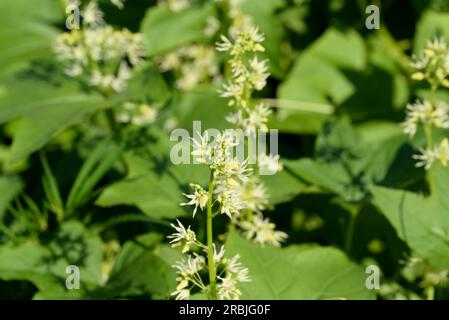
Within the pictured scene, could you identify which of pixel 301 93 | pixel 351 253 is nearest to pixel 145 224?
pixel 351 253

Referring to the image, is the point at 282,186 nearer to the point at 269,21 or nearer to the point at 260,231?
the point at 260,231

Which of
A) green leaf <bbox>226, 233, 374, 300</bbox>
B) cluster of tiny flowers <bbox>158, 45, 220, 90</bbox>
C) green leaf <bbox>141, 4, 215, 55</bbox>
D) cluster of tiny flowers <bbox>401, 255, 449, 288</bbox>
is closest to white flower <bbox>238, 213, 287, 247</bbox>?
green leaf <bbox>226, 233, 374, 300</bbox>

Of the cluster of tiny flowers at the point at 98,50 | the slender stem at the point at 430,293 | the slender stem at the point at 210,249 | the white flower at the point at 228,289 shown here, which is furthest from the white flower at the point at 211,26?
the white flower at the point at 228,289

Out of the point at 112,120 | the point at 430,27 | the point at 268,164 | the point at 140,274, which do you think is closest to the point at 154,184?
the point at 140,274

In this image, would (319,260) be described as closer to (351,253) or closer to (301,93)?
(351,253)

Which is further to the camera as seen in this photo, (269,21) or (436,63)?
(269,21)

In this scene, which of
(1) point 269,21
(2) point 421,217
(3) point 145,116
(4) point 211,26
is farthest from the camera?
(1) point 269,21

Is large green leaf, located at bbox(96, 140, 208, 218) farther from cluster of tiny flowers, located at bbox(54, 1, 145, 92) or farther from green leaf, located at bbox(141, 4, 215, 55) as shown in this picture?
green leaf, located at bbox(141, 4, 215, 55)
